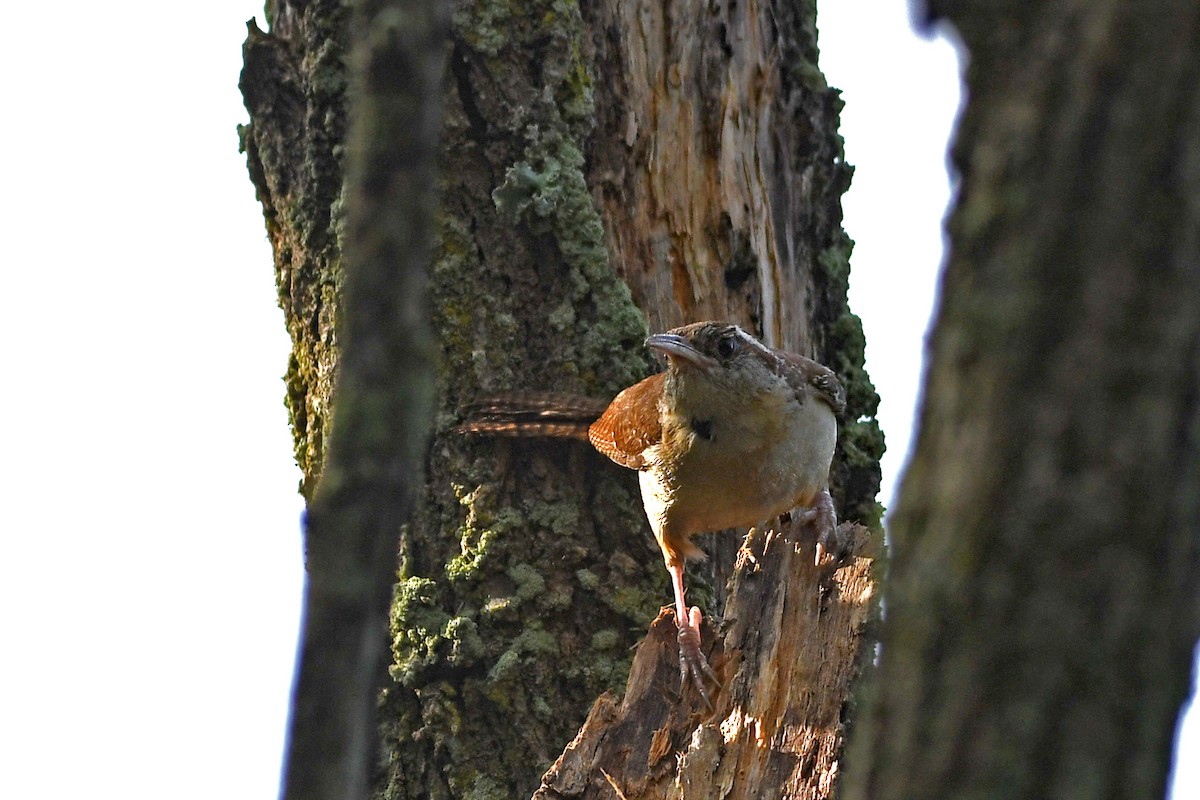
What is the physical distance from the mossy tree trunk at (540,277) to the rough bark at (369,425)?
3.26 m

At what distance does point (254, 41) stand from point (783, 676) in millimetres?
2866

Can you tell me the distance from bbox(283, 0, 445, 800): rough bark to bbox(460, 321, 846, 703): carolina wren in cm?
318

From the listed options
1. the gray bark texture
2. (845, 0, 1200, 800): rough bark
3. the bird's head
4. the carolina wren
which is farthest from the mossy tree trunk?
the gray bark texture

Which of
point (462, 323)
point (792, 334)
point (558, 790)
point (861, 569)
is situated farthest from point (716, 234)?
point (558, 790)

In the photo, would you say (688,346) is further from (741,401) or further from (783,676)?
(783,676)

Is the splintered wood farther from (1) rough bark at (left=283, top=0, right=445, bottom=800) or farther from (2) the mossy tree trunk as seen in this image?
(1) rough bark at (left=283, top=0, right=445, bottom=800)

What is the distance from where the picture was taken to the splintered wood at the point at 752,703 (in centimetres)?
356

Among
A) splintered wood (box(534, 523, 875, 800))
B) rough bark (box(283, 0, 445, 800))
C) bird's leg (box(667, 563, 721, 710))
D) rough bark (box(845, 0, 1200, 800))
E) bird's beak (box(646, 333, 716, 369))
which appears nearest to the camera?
rough bark (box(283, 0, 445, 800))

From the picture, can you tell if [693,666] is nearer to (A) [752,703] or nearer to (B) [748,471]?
(A) [752,703]

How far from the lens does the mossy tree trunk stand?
4.42 meters

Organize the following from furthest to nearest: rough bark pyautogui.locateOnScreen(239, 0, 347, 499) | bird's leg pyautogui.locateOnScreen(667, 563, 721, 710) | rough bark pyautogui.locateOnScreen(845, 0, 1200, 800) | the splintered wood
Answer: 1. rough bark pyautogui.locateOnScreen(239, 0, 347, 499)
2. bird's leg pyautogui.locateOnScreen(667, 563, 721, 710)
3. the splintered wood
4. rough bark pyautogui.locateOnScreen(845, 0, 1200, 800)

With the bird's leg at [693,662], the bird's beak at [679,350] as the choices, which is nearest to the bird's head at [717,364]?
the bird's beak at [679,350]

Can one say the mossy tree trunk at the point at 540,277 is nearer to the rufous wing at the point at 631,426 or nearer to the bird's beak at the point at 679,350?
the rufous wing at the point at 631,426

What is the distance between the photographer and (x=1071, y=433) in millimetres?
1315
